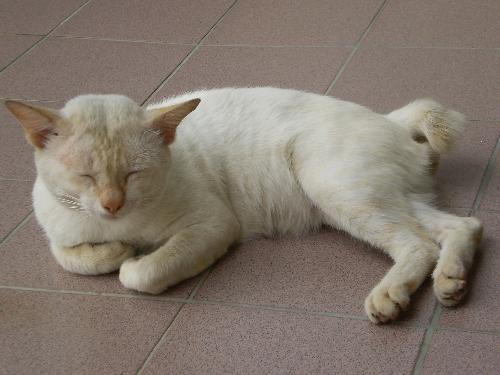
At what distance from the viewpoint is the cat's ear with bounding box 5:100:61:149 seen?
7.65ft

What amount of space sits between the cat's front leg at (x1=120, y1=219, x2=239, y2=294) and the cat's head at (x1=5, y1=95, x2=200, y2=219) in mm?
171

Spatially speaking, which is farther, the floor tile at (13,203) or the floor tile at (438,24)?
the floor tile at (438,24)

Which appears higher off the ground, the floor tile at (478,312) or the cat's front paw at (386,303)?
the cat's front paw at (386,303)

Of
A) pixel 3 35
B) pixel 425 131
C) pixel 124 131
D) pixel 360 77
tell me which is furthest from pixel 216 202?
pixel 3 35

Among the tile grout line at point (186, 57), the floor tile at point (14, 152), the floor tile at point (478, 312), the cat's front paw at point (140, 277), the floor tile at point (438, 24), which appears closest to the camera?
the floor tile at point (478, 312)

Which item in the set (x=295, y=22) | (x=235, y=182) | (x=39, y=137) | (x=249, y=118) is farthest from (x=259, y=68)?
(x=39, y=137)

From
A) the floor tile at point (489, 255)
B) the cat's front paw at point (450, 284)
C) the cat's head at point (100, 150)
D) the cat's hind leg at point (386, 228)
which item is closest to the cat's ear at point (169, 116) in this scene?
the cat's head at point (100, 150)

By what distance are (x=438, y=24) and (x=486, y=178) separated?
1370 mm

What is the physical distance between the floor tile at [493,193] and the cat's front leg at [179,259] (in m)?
0.83

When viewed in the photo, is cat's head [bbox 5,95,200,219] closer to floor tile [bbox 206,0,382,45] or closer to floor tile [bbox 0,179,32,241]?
floor tile [bbox 0,179,32,241]

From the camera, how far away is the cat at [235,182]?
239 cm

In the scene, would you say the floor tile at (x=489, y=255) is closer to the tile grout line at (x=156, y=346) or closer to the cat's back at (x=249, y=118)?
the cat's back at (x=249, y=118)

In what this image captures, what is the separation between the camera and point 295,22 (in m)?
4.32

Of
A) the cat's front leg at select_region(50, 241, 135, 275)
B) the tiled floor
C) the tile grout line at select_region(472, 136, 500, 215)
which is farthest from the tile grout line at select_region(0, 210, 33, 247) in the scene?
the tile grout line at select_region(472, 136, 500, 215)
